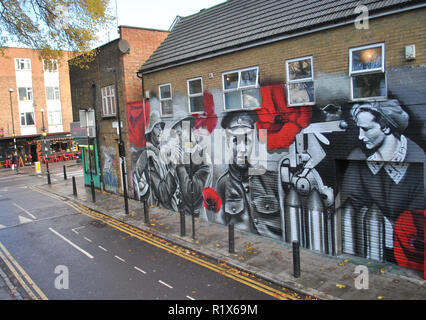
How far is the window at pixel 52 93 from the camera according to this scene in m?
41.8

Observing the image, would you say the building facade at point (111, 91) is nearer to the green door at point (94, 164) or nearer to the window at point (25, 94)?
the green door at point (94, 164)

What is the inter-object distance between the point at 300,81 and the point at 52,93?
1572 inches

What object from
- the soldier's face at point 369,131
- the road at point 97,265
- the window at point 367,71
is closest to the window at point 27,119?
the road at point 97,265

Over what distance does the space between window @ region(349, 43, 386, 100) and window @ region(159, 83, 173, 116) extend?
830cm

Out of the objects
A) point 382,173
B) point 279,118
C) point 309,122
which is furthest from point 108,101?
point 382,173

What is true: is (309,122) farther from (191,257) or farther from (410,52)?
(191,257)

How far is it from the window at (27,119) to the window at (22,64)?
17.6ft

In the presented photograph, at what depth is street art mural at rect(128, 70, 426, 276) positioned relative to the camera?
833 cm

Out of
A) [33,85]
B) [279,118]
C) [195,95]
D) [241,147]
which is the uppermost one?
[33,85]

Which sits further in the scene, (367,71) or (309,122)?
(309,122)

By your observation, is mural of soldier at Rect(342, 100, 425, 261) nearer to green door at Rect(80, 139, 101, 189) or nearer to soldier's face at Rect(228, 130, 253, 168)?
soldier's face at Rect(228, 130, 253, 168)

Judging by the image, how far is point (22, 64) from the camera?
130 ft

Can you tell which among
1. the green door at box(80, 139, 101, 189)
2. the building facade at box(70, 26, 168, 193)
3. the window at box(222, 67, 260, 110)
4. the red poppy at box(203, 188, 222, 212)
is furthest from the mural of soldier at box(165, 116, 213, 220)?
the green door at box(80, 139, 101, 189)

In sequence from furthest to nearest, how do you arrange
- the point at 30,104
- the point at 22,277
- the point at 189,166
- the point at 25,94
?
the point at 30,104, the point at 25,94, the point at 189,166, the point at 22,277
